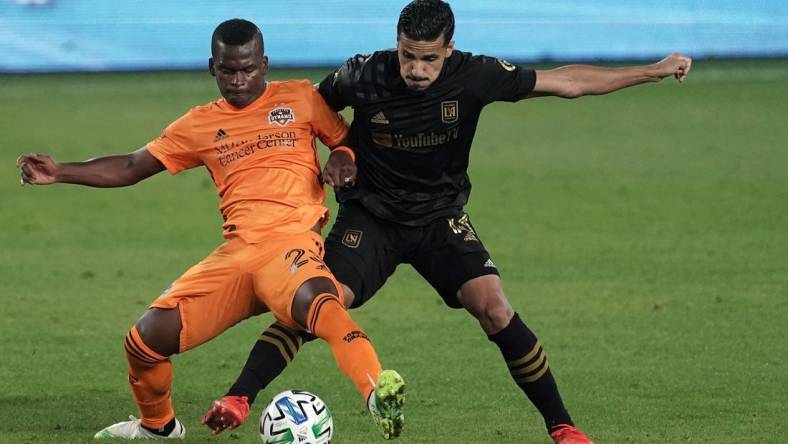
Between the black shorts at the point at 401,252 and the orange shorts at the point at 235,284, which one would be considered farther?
the black shorts at the point at 401,252

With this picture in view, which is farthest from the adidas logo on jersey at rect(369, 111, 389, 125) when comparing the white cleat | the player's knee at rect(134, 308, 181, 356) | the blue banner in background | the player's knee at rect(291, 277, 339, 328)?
the blue banner in background

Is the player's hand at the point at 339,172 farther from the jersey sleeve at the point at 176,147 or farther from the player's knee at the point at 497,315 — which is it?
the player's knee at the point at 497,315

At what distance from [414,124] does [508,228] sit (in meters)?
5.97

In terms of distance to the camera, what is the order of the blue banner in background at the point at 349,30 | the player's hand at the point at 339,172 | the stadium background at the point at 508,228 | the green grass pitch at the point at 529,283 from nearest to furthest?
the player's hand at the point at 339,172 < the green grass pitch at the point at 529,283 < the stadium background at the point at 508,228 < the blue banner in background at the point at 349,30

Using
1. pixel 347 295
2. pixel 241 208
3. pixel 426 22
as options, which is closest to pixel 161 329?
pixel 241 208

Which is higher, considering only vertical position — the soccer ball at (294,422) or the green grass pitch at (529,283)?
the soccer ball at (294,422)

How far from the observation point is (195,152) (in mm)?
6719

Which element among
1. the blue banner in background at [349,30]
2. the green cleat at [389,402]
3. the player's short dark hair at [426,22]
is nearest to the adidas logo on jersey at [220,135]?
the player's short dark hair at [426,22]

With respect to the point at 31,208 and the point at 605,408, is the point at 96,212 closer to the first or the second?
the point at 31,208

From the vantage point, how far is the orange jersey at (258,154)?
659 centimetres

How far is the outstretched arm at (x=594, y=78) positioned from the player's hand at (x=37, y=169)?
230cm

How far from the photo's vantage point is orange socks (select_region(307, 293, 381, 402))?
19.2 feet

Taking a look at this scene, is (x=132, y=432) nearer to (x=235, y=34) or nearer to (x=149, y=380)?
(x=149, y=380)

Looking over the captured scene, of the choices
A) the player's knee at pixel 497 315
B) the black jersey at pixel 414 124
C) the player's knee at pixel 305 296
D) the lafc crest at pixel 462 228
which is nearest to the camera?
the player's knee at pixel 305 296
